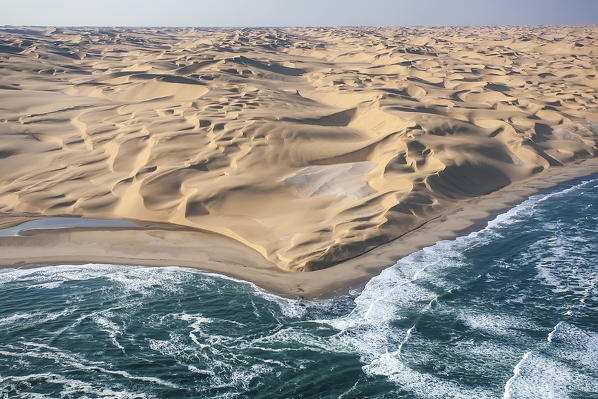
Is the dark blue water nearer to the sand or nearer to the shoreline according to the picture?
the shoreline

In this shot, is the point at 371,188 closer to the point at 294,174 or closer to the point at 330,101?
the point at 294,174

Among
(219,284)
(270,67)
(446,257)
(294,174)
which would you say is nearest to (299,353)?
(219,284)

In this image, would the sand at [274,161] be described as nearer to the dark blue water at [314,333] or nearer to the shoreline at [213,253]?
the shoreline at [213,253]

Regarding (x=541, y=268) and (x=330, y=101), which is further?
(x=330, y=101)

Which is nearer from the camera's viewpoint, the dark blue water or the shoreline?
the dark blue water

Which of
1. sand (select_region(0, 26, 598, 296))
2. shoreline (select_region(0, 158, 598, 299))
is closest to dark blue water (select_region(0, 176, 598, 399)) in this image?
shoreline (select_region(0, 158, 598, 299))

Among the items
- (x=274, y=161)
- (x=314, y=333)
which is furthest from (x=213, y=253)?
(x=274, y=161)
